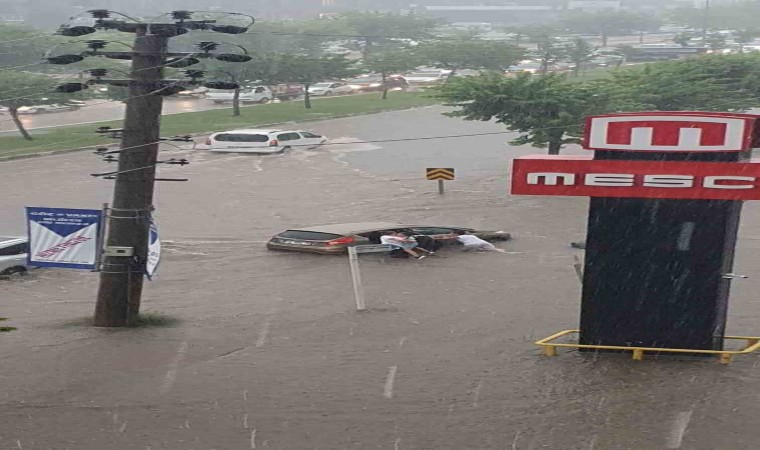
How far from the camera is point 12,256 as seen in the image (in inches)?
946

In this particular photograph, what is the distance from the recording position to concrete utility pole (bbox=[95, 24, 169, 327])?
17812mm

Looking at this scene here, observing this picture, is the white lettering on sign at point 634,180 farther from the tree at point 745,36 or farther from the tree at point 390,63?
the tree at point 745,36

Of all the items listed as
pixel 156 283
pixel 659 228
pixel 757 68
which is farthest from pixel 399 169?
pixel 659 228

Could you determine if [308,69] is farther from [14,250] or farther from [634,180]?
[634,180]

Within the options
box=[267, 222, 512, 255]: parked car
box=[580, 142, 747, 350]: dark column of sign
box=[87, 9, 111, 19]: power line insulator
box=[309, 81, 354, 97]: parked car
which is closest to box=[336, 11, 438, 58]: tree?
box=[309, 81, 354, 97]: parked car

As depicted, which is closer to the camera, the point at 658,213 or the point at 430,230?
the point at 658,213

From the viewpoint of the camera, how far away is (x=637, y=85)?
47062 mm

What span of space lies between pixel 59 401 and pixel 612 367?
267 inches

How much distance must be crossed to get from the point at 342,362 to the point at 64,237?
→ 17.4 ft

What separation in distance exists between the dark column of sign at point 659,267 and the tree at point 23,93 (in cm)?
3938

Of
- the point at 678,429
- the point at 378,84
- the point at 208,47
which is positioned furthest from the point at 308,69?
the point at 678,429

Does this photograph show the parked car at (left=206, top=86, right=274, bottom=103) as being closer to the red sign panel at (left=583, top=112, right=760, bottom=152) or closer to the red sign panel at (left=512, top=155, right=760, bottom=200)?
the red sign panel at (left=512, top=155, right=760, bottom=200)

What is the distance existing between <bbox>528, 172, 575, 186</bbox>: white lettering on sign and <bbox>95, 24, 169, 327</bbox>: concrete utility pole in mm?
6411

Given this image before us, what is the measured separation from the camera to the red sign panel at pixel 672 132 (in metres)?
14.0
